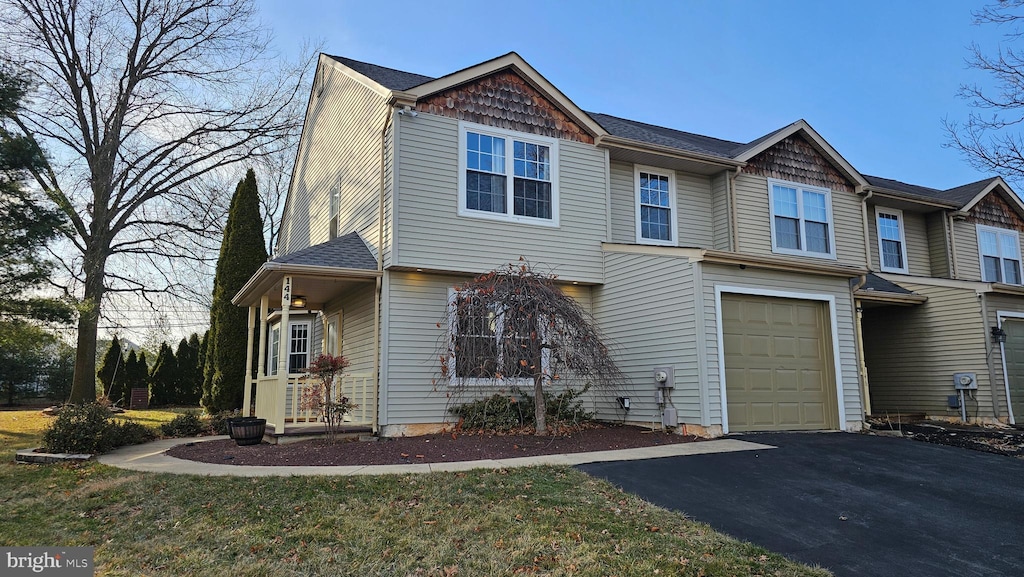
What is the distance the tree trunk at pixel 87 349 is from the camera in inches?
662

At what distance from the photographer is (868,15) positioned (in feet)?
57.8

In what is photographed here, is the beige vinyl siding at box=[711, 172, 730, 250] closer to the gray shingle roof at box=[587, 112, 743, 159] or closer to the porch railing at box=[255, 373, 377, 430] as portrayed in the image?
the gray shingle roof at box=[587, 112, 743, 159]

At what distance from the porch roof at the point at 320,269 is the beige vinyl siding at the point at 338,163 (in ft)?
1.47

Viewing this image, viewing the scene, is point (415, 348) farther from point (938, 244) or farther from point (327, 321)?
point (938, 244)

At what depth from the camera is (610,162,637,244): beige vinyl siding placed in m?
12.4

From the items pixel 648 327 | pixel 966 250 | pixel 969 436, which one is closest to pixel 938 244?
pixel 966 250

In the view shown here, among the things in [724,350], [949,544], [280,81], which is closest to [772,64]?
[280,81]

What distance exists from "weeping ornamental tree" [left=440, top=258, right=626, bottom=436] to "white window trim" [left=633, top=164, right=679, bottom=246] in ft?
12.4

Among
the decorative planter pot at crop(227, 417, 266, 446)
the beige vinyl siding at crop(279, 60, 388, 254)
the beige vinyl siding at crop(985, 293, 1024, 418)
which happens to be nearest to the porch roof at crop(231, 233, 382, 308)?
the beige vinyl siding at crop(279, 60, 388, 254)

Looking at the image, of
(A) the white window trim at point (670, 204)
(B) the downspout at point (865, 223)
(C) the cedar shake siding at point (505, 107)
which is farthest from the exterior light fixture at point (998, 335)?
(C) the cedar shake siding at point (505, 107)

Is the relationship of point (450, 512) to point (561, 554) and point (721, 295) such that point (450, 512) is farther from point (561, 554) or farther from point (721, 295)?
point (721, 295)

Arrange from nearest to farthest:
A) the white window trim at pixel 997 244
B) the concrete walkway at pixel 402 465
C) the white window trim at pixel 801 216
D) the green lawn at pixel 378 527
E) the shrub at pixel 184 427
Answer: the green lawn at pixel 378 527 < the concrete walkway at pixel 402 465 < the shrub at pixel 184 427 < the white window trim at pixel 801 216 < the white window trim at pixel 997 244

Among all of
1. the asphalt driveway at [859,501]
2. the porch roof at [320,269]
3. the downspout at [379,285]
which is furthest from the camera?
the downspout at [379,285]

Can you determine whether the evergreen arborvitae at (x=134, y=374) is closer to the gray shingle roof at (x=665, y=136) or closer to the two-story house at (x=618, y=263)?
the two-story house at (x=618, y=263)
